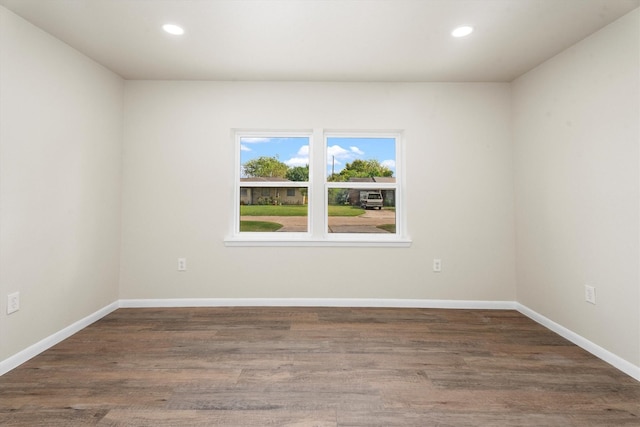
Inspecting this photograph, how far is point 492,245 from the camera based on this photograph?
130 inches

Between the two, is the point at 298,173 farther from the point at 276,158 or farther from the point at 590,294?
the point at 590,294

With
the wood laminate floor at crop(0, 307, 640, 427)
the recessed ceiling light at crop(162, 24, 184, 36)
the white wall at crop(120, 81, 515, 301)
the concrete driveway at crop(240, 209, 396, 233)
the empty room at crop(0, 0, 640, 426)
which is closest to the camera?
the wood laminate floor at crop(0, 307, 640, 427)

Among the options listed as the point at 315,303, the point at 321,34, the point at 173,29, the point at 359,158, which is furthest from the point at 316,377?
the point at 173,29

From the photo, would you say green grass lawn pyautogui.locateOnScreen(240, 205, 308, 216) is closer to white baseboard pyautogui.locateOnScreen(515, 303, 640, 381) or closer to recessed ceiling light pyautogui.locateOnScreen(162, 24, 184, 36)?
recessed ceiling light pyautogui.locateOnScreen(162, 24, 184, 36)

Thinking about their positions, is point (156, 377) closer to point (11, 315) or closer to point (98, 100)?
point (11, 315)

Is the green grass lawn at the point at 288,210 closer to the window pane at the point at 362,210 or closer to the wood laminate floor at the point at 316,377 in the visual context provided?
the window pane at the point at 362,210

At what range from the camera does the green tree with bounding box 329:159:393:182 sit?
3.50 metres

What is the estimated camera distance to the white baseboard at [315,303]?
3.28 meters

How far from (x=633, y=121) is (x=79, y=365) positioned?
428 centimetres

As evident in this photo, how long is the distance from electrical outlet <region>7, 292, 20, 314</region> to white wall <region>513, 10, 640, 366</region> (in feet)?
14.4

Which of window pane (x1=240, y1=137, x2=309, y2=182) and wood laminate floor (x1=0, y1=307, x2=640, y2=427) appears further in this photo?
window pane (x1=240, y1=137, x2=309, y2=182)

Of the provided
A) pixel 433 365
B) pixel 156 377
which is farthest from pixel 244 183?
pixel 433 365

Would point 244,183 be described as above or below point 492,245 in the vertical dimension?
above

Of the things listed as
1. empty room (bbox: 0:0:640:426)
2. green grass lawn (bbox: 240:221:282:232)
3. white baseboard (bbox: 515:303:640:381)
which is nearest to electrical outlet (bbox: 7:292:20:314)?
empty room (bbox: 0:0:640:426)
